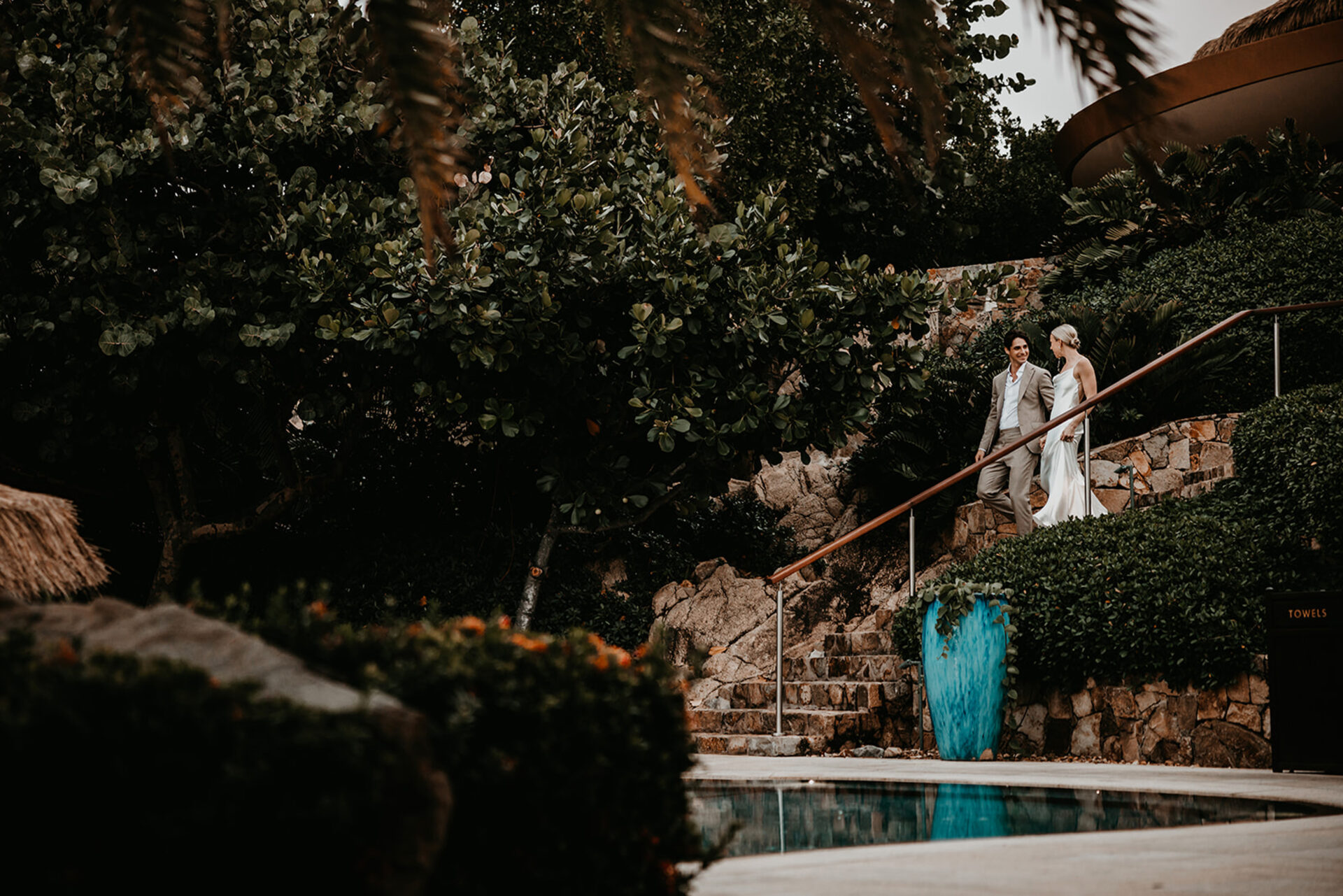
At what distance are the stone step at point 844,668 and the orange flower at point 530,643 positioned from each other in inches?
294

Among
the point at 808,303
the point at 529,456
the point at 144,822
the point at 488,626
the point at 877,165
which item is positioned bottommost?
the point at 144,822

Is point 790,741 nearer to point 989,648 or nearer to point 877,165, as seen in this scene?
point 989,648

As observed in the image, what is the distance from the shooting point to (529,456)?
12.8 m

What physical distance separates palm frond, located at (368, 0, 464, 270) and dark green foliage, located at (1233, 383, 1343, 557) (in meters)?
7.94

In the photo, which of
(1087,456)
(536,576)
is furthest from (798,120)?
(536,576)

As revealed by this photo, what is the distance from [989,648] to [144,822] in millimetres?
6777

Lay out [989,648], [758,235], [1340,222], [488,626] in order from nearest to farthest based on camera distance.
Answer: [488,626] → [989,648] → [758,235] → [1340,222]

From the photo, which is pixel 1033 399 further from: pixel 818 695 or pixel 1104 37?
pixel 1104 37

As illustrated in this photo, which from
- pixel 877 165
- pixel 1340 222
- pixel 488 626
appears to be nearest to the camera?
pixel 488 626

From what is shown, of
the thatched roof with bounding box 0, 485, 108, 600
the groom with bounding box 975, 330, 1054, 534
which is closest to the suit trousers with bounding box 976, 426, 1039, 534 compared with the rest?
the groom with bounding box 975, 330, 1054, 534

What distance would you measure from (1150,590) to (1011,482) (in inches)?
104

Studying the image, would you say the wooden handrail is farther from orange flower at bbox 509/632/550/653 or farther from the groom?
orange flower at bbox 509/632/550/653

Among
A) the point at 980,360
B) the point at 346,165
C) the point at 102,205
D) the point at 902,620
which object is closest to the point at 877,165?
the point at 980,360

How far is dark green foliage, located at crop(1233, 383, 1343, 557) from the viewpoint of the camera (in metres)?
7.26
